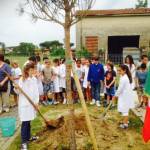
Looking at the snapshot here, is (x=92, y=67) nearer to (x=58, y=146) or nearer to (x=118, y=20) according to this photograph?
(x=58, y=146)

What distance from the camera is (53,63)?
14.7 metres

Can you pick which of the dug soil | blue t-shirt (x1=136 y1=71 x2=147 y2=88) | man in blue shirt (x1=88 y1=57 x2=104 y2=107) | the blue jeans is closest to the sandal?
the dug soil

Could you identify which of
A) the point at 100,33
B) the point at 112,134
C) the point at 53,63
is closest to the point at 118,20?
the point at 100,33

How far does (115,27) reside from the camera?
109 ft

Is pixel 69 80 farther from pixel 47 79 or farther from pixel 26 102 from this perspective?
pixel 47 79

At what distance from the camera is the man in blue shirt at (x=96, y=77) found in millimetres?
13773

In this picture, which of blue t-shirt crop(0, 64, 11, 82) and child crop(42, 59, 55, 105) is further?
child crop(42, 59, 55, 105)

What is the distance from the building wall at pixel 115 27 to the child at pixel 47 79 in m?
19.0

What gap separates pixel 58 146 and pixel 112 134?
1.67 metres

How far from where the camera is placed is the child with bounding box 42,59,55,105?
14.1 m

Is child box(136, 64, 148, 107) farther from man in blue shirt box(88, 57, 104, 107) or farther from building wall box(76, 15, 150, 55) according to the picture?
building wall box(76, 15, 150, 55)

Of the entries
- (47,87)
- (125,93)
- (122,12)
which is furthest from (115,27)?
(125,93)

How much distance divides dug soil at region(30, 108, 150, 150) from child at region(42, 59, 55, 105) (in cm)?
443

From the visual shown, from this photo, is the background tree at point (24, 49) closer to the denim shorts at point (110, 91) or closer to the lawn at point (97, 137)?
the denim shorts at point (110, 91)
